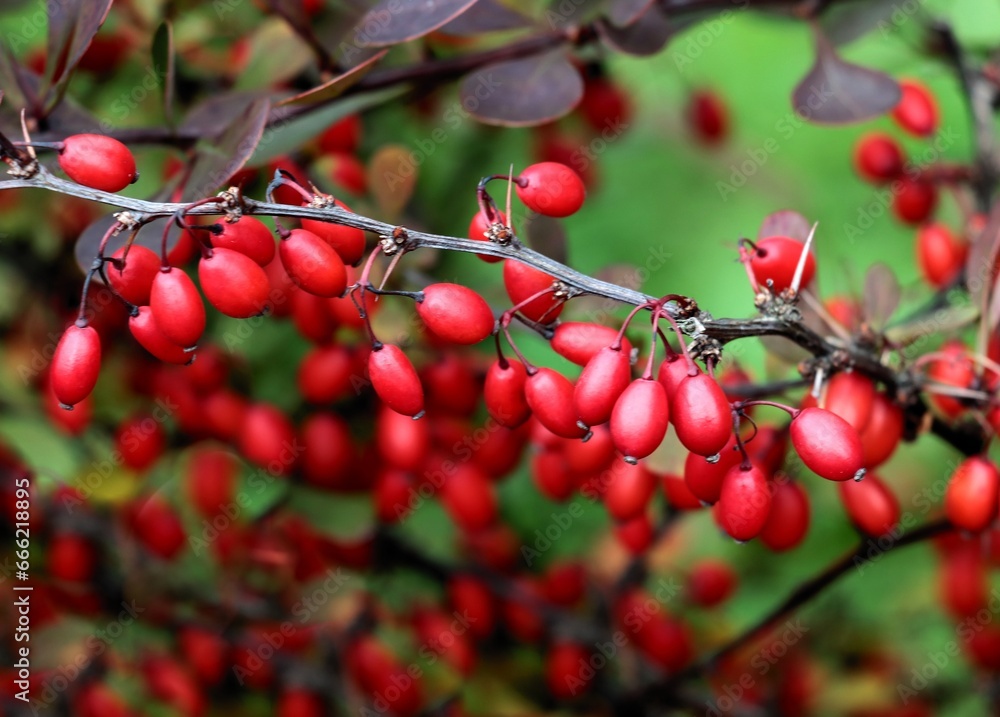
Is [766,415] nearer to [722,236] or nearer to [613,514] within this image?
[613,514]

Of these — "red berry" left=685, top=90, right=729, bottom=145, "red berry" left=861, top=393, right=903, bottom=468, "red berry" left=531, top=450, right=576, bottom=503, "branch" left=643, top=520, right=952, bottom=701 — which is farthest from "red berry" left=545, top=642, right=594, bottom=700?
"red berry" left=685, top=90, right=729, bottom=145

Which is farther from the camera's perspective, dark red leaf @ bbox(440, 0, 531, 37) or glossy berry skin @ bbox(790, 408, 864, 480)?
dark red leaf @ bbox(440, 0, 531, 37)

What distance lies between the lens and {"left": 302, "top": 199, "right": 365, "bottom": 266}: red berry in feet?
2.16

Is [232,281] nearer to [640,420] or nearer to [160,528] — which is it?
[640,420]

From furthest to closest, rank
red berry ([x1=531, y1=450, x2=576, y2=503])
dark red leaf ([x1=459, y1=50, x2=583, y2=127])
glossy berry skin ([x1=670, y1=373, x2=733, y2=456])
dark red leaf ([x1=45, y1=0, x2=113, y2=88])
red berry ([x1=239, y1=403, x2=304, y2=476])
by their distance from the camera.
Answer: red berry ([x1=239, y1=403, x2=304, y2=476]) < red berry ([x1=531, y1=450, x2=576, y2=503]) < dark red leaf ([x1=459, y1=50, x2=583, y2=127]) < dark red leaf ([x1=45, y1=0, x2=113, y2=88]) < glossy berry skin ([x1=670, y1=373, x2=733, y2=456])

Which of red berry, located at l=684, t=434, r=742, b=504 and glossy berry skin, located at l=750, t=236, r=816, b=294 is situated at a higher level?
glossy berry skin, located at l=750, t=236, r=816, b=294

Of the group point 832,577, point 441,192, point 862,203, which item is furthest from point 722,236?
point 832,577

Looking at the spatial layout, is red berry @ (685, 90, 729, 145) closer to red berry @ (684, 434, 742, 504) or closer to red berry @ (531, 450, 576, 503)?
red berry @ (531, 450, 576, 503)

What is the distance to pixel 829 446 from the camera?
63cm

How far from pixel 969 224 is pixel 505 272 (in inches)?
25.6

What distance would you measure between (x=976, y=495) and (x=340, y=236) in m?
0.53

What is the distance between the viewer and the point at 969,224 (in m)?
1.10

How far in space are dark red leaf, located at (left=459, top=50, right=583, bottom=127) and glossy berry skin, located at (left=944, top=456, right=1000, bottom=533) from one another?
462 mm

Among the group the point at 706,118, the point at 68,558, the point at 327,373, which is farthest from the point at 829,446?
the point at 706,118
